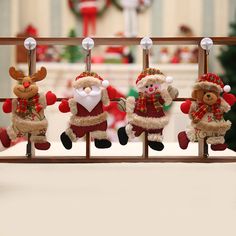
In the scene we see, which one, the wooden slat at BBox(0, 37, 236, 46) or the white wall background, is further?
the white wall background

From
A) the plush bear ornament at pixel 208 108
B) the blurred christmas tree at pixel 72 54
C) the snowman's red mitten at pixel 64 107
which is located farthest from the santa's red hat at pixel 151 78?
the blurred christmas tree at pixel 72 54

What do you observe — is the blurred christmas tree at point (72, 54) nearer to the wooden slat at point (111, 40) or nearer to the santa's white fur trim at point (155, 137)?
the wooden slat at point (111, 40)

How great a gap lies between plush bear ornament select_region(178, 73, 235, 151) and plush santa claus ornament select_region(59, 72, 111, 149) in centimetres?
28

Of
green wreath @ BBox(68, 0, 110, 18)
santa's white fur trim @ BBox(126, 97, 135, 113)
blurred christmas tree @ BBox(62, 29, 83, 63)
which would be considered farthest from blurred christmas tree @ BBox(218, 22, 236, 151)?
santa's white fur trim @ BBox(126, 97, 135, 113)

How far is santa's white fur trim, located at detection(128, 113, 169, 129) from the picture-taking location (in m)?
1.59

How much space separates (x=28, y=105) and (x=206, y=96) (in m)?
0.59

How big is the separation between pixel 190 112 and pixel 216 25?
3.05m

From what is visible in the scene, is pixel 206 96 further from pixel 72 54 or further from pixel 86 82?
pixel 72 54

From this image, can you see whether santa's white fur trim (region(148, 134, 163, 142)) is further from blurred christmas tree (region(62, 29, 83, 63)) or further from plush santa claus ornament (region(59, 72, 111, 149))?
blurred christmas tree (region(62, 29, 83, 63))

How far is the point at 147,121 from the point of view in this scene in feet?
5.21

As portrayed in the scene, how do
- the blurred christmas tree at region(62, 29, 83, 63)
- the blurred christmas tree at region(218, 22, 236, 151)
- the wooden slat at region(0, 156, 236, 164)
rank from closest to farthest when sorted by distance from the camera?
the wooden slat at region(0, 156, 236, 164), the blurred christmas tree at region(218, 22, 236, 151), the blurred christmas tree at region(62, 29, 83, 63)

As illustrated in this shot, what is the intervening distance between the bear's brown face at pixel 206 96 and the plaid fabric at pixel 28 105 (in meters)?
0.53
